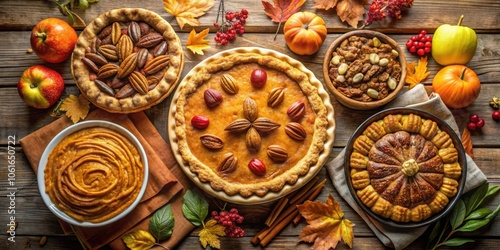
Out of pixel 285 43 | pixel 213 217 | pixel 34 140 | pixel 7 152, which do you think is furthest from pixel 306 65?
pixel 7 152

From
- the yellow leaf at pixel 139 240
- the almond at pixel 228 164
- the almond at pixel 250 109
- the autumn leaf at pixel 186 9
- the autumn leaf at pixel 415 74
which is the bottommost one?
the yellow leaf at pixel 139 240

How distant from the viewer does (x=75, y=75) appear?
3.55 meters

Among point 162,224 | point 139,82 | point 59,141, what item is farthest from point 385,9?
point 59,141

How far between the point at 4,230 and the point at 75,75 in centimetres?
125

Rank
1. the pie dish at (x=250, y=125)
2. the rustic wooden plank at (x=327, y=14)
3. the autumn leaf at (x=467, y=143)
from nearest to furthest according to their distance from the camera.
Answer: the pie dish at (x=250, y=125) → the autumn leaf at (x=467, y=143) → the rustic wooden plank at (x=327, y=14)

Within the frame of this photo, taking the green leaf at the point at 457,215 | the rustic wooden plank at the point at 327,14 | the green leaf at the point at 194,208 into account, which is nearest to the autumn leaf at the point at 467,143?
the green leaf at the point at 457,215

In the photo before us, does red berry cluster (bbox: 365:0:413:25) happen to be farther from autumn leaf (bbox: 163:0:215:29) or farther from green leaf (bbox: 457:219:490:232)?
green leaf (bbox: 457:219:490:232)

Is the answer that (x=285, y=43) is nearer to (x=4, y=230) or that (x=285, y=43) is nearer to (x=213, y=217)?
(x=213, y=217)

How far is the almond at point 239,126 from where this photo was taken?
11.5 ft

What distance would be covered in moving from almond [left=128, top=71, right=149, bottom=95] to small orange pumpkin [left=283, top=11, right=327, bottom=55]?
108cm

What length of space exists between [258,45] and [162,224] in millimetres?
1508

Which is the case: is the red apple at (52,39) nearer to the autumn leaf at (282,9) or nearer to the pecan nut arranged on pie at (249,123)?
the pecan nut arranged on pie at (249,123)

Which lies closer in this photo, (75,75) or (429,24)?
(75,75)

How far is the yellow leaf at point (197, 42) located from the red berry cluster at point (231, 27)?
90mm
